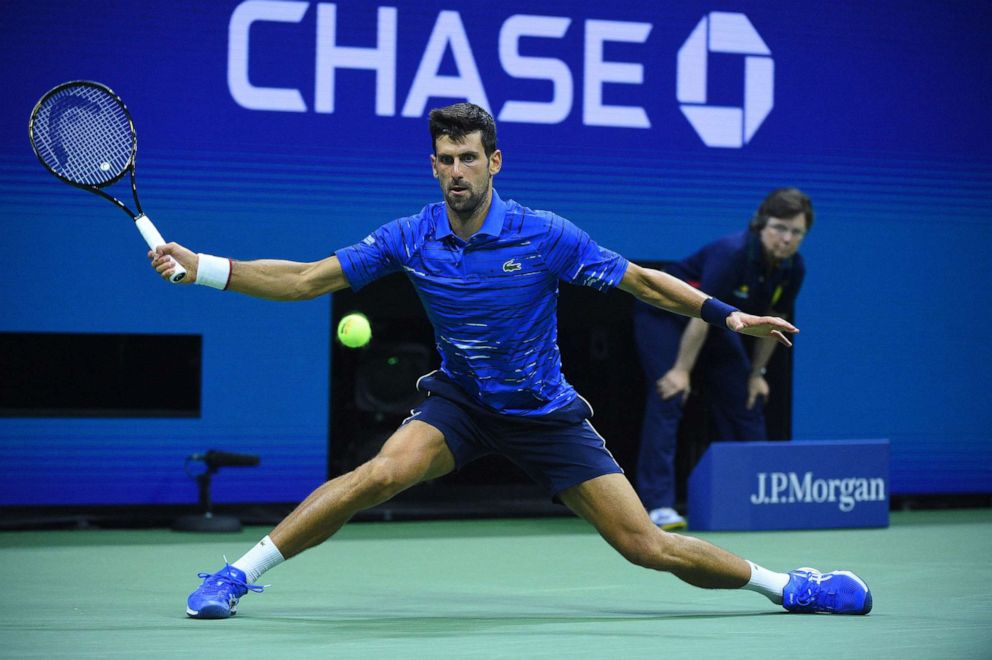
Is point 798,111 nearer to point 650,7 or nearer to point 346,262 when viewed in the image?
point 650,7

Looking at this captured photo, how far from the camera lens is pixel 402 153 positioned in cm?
777

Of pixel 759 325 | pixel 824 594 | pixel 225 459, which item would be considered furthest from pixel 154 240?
pixel 225 459

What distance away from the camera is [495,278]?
4738mm

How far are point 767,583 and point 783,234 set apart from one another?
2667 mm

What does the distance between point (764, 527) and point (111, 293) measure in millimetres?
3403

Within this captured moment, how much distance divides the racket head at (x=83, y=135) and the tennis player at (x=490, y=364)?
80 cm

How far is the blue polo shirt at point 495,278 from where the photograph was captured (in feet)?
15.5

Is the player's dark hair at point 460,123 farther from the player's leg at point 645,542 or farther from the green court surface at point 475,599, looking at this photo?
the green court surface at point 475,599

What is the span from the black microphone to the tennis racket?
2388mm

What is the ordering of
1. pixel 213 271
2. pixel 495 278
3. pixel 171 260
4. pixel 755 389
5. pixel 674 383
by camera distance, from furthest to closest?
1. pixel 755 389
2. pixel 674 383
3. pixel 495 278
4. pixel 213 271
5. pixel 171 260

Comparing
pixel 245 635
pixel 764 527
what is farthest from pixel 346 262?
pixel 764 527

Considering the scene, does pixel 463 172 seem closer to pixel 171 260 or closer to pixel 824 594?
pixel 171 260

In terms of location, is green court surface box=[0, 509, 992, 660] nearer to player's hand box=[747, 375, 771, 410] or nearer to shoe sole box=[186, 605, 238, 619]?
shoe sole box=[186, 605, 238, 619]

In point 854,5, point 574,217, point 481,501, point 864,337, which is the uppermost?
point 854,5
